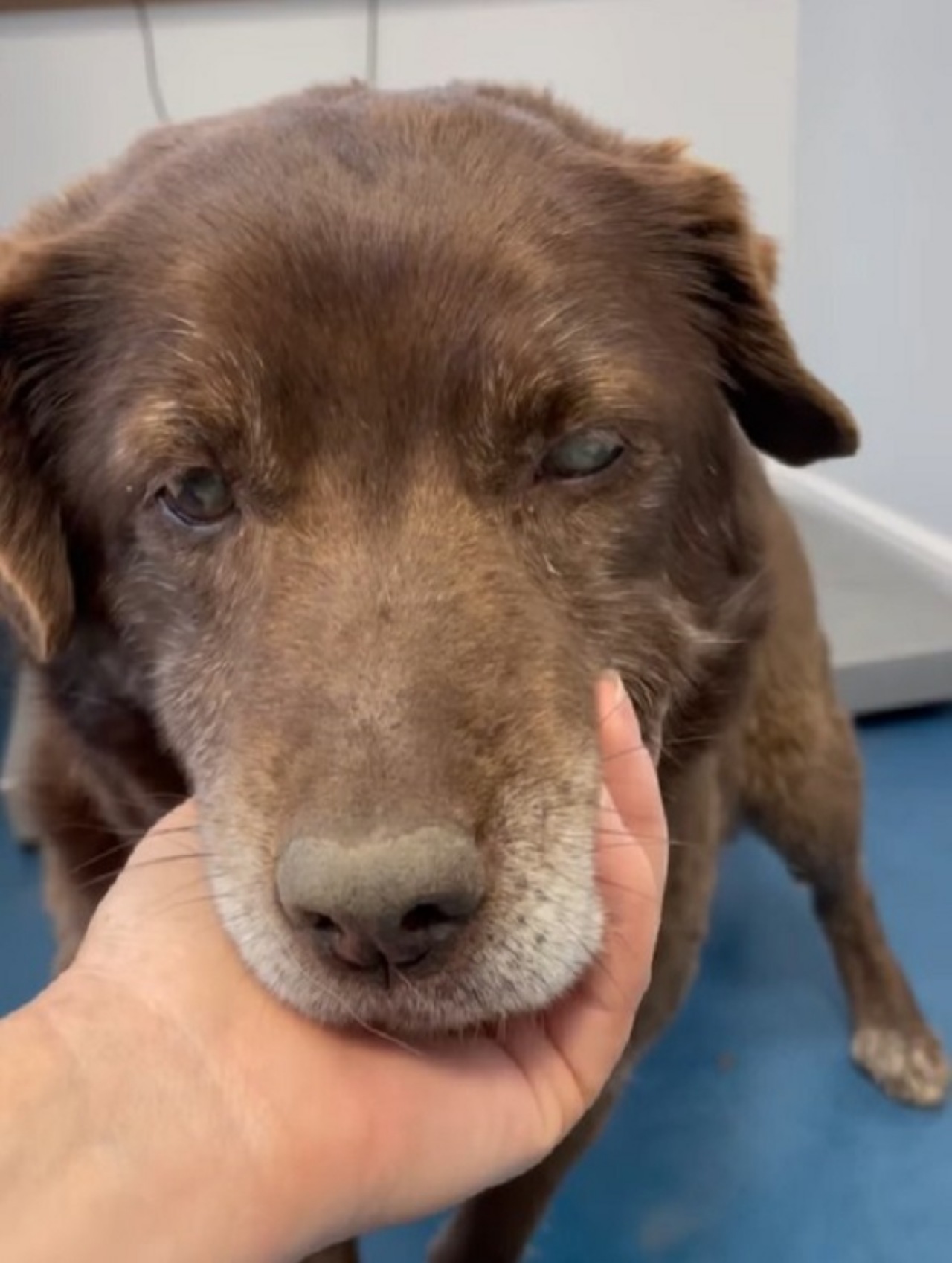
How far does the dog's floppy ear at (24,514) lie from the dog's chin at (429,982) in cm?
34

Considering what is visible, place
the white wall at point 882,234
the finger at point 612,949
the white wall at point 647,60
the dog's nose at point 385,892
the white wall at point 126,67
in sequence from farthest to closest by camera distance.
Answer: the white wall at point 647,60 → the white wall at point 126,67 → the white wall at point 882,234 → the finger at point 612,949 → the dog's nose at point 385,892

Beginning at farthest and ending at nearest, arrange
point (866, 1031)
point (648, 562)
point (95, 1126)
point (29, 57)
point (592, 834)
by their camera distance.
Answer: point (29, 57) → point (866, 1031) → point (648, 562) → point (592, 834) → point (95, 1126)

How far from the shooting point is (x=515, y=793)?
3.12 ft

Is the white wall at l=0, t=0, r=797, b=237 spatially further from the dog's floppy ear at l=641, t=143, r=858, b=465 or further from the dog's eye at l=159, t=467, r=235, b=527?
the dog's eye at l=159, t=467, r=235, b=527

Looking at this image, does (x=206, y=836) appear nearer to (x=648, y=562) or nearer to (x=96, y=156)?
(x=648, y=562)

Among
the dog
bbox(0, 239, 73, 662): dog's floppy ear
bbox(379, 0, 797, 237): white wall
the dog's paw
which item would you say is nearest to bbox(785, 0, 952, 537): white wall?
bbox(379, 0, 797, 237): white wall

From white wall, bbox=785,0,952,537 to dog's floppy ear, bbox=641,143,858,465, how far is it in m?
1.63

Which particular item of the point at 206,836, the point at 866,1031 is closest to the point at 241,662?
the point at 206,836

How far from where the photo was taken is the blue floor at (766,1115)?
1.74 meters

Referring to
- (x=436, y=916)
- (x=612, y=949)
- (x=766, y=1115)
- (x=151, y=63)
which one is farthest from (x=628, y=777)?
(x=151, y=63)

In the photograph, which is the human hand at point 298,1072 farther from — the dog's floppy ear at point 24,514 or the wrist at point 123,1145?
the dog's floppy ear at point 24,514

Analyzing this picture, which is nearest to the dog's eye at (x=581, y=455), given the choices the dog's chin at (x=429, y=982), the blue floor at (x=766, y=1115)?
the dog's chin at (x=429, y=982)

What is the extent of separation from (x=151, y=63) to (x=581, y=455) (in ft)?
7.52

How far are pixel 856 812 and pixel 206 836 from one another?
1144mm
